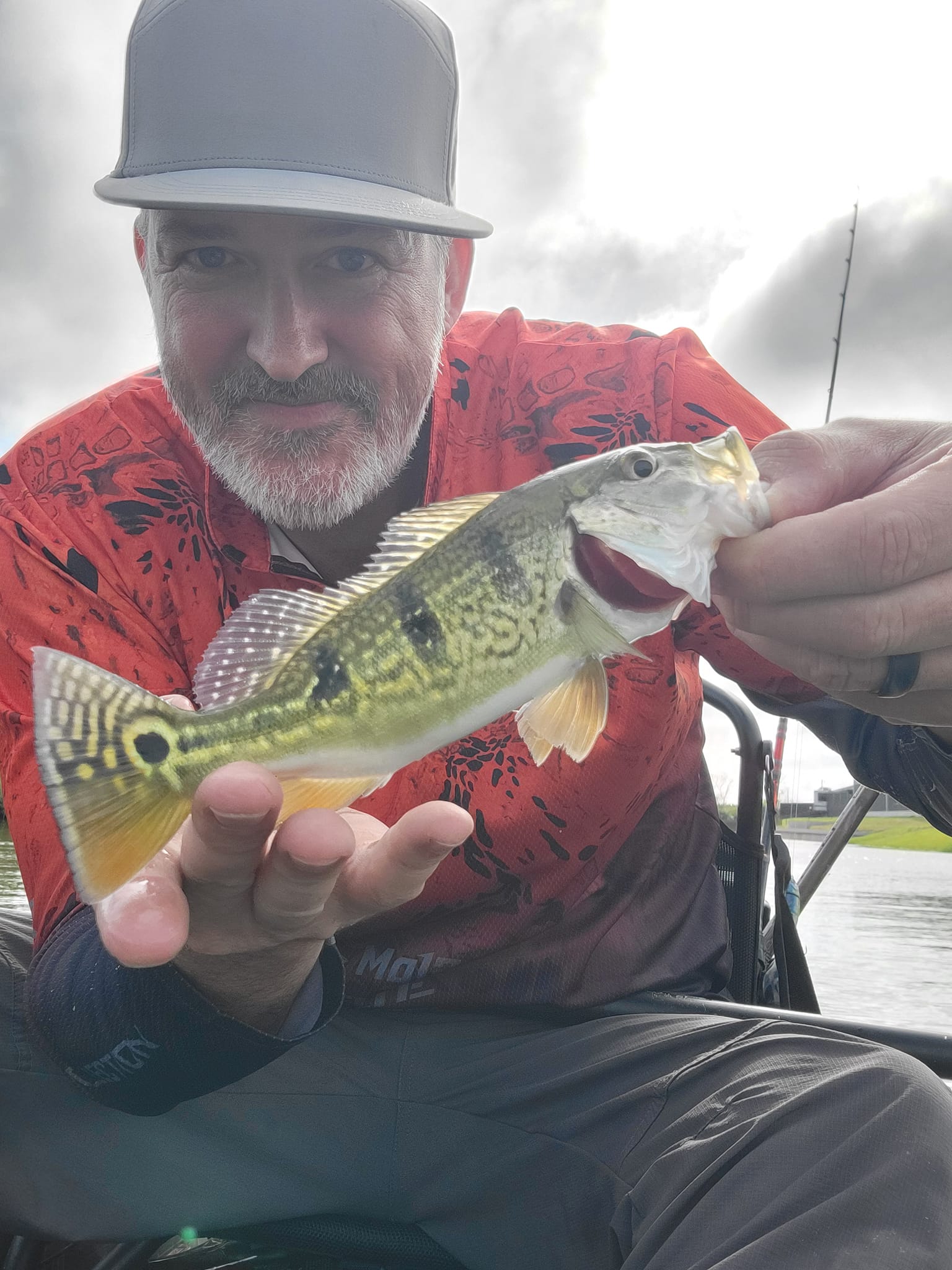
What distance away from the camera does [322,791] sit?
1972 mm

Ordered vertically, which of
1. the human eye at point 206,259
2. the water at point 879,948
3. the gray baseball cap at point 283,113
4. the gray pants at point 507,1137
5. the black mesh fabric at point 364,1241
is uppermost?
the gray baseball cap at point 283,113

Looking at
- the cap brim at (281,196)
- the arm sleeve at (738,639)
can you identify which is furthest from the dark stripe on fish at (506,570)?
the arm sleeve at (738,639)

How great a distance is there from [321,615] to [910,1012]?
680cm

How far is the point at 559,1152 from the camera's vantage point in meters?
2.70

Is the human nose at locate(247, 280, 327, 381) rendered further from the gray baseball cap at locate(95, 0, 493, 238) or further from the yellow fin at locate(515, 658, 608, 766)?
the yellow fin at locate(515, 658, 608, 766)

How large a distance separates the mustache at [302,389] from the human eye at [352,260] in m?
0.33

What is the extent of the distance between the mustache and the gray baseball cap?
20.3 inches

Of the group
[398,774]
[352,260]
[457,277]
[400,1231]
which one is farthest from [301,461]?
[400,1231]

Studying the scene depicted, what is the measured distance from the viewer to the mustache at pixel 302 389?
3049 millimetres

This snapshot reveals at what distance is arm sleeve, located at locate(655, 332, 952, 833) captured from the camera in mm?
3242

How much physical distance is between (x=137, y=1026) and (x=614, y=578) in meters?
1.53

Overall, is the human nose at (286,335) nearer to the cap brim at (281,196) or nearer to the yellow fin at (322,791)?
the cap brim at (281,196)

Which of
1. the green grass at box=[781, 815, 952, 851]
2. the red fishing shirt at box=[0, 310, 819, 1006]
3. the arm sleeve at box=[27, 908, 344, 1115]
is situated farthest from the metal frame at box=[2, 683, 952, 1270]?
the green grass at box=[781, 815, 952, 851]

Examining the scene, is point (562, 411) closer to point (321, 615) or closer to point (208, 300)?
point (208, 300)
